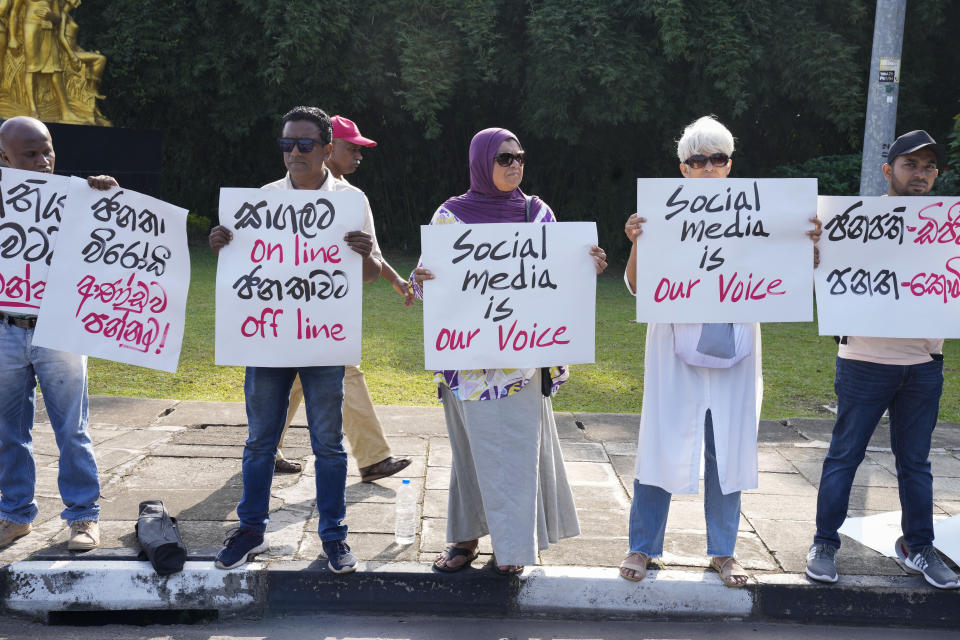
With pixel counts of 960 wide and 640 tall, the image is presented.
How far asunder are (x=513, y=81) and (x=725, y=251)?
44.1 ft

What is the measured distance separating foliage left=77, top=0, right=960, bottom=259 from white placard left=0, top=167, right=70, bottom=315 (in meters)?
11.5

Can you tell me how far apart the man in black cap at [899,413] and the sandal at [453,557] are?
1.44 metres

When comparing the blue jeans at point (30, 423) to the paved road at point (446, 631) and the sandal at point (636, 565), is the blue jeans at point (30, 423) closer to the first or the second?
the paved road at point (446, 631)

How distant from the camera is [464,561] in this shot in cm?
377

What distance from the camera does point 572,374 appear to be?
845 cm

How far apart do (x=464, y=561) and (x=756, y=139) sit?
1606cm

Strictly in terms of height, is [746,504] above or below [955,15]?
below

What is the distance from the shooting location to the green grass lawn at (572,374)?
23.6 feet

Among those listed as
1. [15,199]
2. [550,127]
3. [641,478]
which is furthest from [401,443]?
[550,127]

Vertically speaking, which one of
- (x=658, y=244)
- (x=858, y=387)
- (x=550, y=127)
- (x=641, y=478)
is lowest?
(x=641, y=478)

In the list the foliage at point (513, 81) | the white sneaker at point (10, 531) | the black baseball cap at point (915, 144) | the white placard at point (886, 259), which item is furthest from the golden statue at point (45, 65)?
the black baseball cap at point (915, 144)

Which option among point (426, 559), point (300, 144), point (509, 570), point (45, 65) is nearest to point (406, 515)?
point (426, 559)

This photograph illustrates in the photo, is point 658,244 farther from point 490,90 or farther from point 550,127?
point 490,90

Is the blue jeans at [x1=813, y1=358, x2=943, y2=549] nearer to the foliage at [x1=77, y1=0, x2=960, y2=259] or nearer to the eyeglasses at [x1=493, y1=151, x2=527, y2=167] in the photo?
the eyeglasses at [x1=493, y1=151, x2=527, y2=167]
